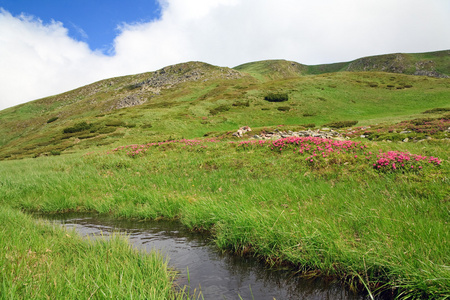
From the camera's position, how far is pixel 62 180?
46.4 feet

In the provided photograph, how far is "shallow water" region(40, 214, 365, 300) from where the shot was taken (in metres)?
4.81

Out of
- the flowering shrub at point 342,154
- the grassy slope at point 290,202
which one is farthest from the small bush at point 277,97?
the grassy slope at point 290,202

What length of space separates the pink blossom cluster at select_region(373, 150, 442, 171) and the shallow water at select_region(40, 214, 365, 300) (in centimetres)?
743

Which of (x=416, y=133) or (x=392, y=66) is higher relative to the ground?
(x=392, y=66)

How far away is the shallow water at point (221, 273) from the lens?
4.81 m

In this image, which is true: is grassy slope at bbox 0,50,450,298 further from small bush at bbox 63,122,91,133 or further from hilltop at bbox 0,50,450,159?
small bush at bbox 63,122,91,133

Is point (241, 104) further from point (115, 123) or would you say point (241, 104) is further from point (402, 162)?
point (402, 162)

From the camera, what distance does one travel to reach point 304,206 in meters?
7.31

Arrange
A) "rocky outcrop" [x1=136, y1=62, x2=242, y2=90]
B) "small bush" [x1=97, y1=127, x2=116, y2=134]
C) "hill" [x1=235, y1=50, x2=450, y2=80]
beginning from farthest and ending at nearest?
"hill" [x1=235, y1=50, x2=450, y2=80]
"rocky outcrop" [x1=136, y1=62, x2=242, y2=90]
"small bush" [x1=97, y1=127, x2=116, y2=134]

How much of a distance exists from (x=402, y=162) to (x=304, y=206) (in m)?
6.03

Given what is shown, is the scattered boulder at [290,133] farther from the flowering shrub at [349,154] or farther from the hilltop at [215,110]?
the flowering shrub at [349,154]

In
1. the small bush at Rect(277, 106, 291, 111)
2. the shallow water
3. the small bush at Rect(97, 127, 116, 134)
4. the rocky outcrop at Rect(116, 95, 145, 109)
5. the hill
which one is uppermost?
the hill

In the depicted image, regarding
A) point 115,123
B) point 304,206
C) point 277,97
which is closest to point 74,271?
point 304,206

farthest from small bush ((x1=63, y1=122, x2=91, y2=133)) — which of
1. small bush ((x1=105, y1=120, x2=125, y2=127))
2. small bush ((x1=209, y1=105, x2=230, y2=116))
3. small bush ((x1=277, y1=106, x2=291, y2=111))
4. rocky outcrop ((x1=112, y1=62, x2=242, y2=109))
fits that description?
rocky outcrop ((x1=112, y1=62, x2=242, y2=109))
